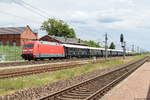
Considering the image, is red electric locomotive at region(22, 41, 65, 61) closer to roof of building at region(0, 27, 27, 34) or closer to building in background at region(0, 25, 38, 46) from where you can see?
building in background at region(0, 25, 38, 46)

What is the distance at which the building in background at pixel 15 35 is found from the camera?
69750mm

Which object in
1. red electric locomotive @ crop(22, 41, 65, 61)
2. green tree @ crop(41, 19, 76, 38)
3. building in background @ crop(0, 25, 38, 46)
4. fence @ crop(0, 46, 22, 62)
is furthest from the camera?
green tree @ crop(41, 19, 76, 38)

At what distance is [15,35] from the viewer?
232ft

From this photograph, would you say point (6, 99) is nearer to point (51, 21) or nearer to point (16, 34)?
point (16, 34)

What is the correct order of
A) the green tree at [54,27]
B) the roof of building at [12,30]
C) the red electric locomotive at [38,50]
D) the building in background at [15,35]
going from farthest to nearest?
1. the green tree at [54,27]
2. the roof of building at [12,30]
3. the building in background at [15,35]
4. the red electric locomotive at [38,50]

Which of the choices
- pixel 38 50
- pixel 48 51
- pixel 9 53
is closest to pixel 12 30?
pixel 9 53

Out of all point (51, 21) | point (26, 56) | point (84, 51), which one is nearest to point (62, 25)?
point (51, 21)

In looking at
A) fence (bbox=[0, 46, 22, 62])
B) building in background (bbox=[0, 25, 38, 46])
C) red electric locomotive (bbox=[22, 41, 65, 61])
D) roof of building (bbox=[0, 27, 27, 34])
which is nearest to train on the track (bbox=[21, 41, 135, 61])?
red electric locomotive (bbox=[22, 41, 65, 61])

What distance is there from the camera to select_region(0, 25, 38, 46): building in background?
69.8 meters

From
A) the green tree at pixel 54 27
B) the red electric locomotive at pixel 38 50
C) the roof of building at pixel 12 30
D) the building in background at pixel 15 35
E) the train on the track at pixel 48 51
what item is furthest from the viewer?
the green tree at pixel 54 27

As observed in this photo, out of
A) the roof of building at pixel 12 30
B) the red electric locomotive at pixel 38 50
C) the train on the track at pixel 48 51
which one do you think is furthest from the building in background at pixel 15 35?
the red electric locomotive at pixel 38 50

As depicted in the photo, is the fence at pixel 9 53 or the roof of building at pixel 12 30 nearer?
the fence at pixel 9 53

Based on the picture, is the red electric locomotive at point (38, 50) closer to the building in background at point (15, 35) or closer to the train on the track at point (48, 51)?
the train on the track at point (48, 51)

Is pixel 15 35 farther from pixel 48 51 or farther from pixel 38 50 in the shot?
pixel 38 50
